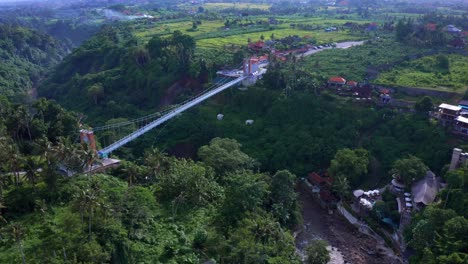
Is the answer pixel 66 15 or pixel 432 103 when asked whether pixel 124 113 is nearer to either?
pixel 432 103

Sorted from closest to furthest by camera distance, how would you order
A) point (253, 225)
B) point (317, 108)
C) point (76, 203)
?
point (76, 203) → point (253, 225) → point (317, 108)

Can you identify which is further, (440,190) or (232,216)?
(440,190)

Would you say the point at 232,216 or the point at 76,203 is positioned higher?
the point at 76,203

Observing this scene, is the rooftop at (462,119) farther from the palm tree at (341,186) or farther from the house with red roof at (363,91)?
the palm tree at (341,186)

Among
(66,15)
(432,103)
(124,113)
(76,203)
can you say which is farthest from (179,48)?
(66,15)

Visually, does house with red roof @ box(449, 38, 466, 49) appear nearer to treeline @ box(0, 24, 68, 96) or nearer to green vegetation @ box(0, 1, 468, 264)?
green vegetation @ box(0, 1, 468, 264)

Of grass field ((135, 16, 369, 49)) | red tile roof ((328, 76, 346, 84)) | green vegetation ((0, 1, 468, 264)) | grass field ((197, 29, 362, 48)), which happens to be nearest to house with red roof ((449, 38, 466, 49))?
green vegetation ((0, 1, 468, 264))
